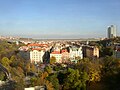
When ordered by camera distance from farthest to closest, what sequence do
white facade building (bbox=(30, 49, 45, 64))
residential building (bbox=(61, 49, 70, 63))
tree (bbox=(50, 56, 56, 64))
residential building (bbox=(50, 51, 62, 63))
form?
white facade building (bbox=(30, 49, 45, 64)) < residential building (bbox=(61, 49, 70, 63)) < residential building (bbox=(50, 51, 62, 63)) < tree (bbox=(50, 56, 56, 64))

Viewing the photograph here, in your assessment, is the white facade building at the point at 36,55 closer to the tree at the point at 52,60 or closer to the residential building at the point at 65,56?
the residential building at the point at 65,56

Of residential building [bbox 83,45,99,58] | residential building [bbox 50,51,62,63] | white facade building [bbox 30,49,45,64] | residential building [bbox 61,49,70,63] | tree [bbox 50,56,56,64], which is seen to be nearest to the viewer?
tree [bbox 50,56,56,64]

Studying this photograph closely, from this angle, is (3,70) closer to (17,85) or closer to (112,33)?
(17,85)

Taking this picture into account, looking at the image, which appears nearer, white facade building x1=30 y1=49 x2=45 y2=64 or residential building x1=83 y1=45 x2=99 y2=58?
white facade building x1=30 y1=49 x2=45 y2=64

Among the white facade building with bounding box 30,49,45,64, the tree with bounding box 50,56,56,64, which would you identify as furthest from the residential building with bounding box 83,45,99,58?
the white facade building with bounding box 30,49,45,64

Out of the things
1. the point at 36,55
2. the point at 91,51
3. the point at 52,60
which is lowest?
the point at 52,60

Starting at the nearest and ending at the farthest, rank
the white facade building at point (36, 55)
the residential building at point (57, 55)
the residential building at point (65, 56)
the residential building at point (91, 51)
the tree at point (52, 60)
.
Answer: the tree at point (52, 60) < the residential building at point (57, 55) < the residential building at point (65, 56) < the white facade building at point (36, 55) < the residential building at point (91, 51)

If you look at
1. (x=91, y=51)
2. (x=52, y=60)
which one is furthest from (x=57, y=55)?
(x=91, y=51)

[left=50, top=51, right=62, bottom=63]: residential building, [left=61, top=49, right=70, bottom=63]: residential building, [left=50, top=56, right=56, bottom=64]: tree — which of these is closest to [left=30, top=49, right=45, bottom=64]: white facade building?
[left=50, top=51, right=62, bottom=63]: residential building

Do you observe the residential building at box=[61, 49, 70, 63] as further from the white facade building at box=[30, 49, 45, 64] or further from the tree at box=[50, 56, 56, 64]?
the white facade building at box=[30, 49, 45, 64]

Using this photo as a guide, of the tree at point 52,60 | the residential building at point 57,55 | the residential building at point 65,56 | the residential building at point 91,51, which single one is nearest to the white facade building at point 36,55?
the residential building at point 57,55

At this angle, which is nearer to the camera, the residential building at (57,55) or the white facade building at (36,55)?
the residential building at (57,55)

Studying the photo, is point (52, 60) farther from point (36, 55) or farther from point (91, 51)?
point (91, 51)
